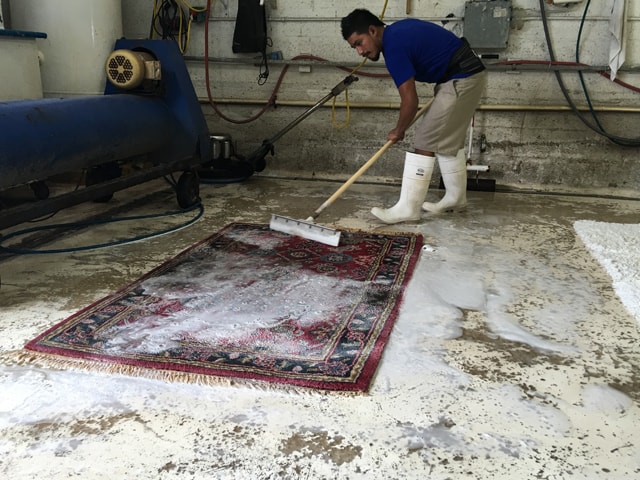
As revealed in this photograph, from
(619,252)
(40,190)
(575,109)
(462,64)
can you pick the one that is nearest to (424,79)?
(462,64)

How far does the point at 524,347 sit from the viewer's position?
2.02 m

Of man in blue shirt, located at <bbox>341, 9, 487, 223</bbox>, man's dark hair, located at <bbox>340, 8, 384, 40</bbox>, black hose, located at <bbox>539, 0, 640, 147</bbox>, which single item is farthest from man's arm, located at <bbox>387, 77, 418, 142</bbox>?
black hose, located at <bbox>539, 0, 640, 147</bbox>

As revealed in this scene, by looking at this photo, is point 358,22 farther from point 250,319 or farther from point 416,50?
point 250,319

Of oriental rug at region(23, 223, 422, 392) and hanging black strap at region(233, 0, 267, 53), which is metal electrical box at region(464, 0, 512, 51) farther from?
oriental rug at region(23, 223, 422, 392)

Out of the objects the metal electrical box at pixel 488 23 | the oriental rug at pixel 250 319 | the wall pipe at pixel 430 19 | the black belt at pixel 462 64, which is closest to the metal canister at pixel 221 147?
the wall pipe at pixel 430 19

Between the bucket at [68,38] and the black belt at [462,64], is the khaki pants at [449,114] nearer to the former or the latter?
the black belt at [462,64]

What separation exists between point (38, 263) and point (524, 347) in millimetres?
2185

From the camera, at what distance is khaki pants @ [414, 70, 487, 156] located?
11.2ft

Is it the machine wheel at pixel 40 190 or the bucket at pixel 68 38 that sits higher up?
the bucket at pixel 68 38

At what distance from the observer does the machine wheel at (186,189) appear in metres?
3.83

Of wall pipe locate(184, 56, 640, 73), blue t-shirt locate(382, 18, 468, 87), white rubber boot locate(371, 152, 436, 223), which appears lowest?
white rubber boot locate(371, 152, 436, 223)

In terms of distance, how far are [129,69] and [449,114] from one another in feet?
6.30

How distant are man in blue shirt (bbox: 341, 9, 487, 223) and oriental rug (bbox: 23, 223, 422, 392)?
57 centimetres

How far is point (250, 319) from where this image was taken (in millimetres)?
2195
